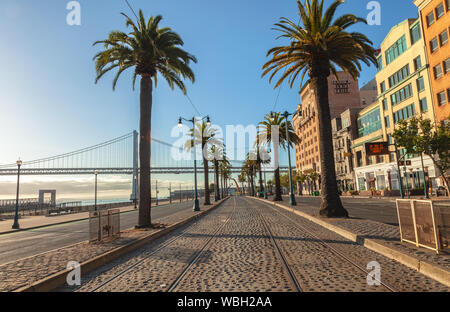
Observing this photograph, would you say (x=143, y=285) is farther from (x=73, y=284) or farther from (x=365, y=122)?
(x=365, y=122)

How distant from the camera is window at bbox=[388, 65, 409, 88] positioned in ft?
135

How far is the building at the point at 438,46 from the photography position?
3269cm

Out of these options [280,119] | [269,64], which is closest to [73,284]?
[269,64]

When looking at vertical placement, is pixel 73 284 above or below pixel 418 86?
below

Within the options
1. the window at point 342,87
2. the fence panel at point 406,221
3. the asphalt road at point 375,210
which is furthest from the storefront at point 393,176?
the window at point 342,87

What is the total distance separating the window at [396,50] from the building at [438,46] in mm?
5323

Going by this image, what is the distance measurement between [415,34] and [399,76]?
617 cm

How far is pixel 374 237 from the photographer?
28.2ft

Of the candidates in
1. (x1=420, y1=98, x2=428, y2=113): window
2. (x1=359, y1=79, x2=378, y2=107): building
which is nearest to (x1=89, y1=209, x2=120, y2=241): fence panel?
(x1=420, y1=98, x2=428, y2=113): window

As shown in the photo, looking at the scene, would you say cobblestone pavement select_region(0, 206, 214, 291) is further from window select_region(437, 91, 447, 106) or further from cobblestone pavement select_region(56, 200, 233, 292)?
window select_region(437, 91, 447, 106)

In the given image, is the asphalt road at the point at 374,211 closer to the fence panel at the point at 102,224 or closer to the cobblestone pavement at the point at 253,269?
the cobblestone pavement at the point at 253,269

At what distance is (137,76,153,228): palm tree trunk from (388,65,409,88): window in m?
40.9

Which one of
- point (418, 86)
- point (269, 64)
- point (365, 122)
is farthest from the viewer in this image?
point (365, 122)
